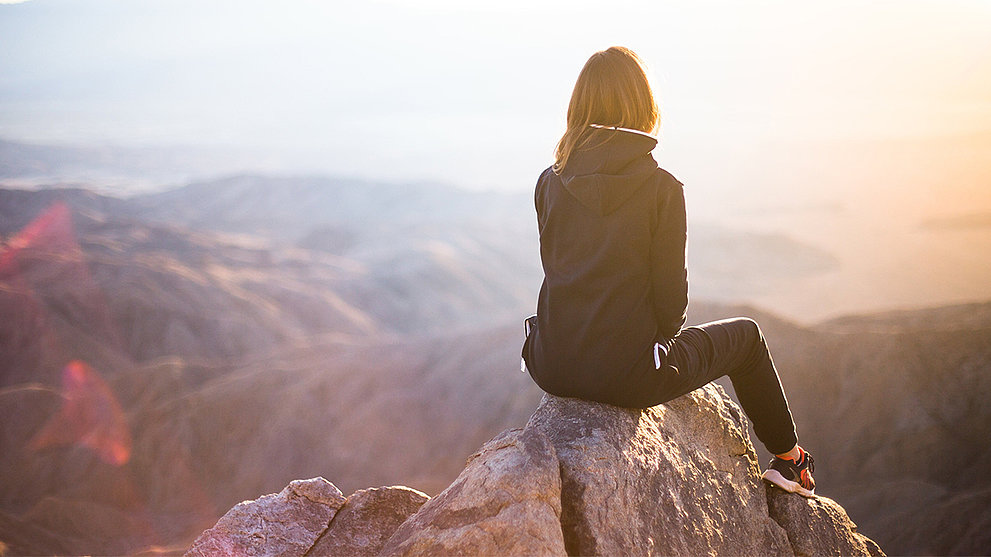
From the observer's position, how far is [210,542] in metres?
4.43

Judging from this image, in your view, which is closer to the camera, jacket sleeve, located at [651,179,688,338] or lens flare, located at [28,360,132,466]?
jacket sleeve, located at [651,179,688,338]

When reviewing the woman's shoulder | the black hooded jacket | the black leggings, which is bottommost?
the black leggings

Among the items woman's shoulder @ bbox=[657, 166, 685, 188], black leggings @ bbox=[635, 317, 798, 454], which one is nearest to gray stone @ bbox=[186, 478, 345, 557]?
black leggings @ bbox=[635, 317, 798, 454]

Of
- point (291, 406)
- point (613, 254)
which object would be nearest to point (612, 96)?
point (613, 254)

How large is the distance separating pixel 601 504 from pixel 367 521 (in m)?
1.86

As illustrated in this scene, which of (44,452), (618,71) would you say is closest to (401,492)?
(618,71)

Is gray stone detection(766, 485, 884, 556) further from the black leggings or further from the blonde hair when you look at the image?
the blonde hair

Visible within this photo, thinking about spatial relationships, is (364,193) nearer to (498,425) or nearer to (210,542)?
(498,425)

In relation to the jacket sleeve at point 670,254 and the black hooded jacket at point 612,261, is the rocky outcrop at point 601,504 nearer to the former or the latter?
the black hooded jacket at point 612,261

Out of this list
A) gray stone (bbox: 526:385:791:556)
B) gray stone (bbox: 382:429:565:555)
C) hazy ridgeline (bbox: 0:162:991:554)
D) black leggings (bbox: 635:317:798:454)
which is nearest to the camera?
gray stone (bbox: 382:429:565:555)

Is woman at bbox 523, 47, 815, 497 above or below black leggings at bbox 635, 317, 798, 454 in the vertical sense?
above

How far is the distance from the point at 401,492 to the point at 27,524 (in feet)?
56.4

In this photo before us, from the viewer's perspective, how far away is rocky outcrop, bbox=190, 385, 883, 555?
3.31 metres

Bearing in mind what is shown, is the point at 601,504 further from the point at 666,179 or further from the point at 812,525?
the point at 812,525
